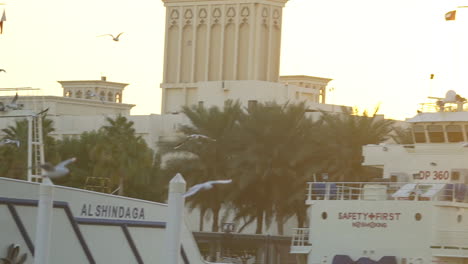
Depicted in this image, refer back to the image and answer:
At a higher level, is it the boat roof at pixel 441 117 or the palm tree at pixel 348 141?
the palm tree at pixel 348 141

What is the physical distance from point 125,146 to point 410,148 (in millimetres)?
27702

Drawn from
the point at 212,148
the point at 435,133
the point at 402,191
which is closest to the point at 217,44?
the point at 212,148

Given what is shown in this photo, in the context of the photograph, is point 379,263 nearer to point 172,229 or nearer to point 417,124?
point 417,124

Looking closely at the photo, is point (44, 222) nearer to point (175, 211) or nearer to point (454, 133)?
point (175, 211)

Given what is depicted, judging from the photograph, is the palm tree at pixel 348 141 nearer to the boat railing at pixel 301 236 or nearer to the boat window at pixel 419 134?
the boat railing at pixel 301 236

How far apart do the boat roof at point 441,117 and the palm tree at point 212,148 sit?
70.4 feet

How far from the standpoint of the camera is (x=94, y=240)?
127ft

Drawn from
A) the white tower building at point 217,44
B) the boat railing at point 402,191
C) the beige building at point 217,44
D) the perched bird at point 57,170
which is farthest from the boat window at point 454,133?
the white tower building at point 217,44

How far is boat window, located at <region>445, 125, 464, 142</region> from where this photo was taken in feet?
178

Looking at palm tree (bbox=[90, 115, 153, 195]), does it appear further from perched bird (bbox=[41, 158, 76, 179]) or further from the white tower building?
perched bird (bbox=[41, 158, 76, 179])

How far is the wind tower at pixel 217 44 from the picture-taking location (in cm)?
11962

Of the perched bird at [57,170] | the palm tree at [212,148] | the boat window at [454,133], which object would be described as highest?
the palm tree at [212,148]

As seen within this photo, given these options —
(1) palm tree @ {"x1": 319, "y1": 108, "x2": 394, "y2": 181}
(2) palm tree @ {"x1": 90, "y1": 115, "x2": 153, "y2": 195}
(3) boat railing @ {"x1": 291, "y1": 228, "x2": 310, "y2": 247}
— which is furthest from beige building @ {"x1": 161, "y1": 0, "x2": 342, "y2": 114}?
(3) boat railing @ {"x1": 291, "y1": 228, "x2": 310, "y2": 247}

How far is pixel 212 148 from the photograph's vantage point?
3002 inches
